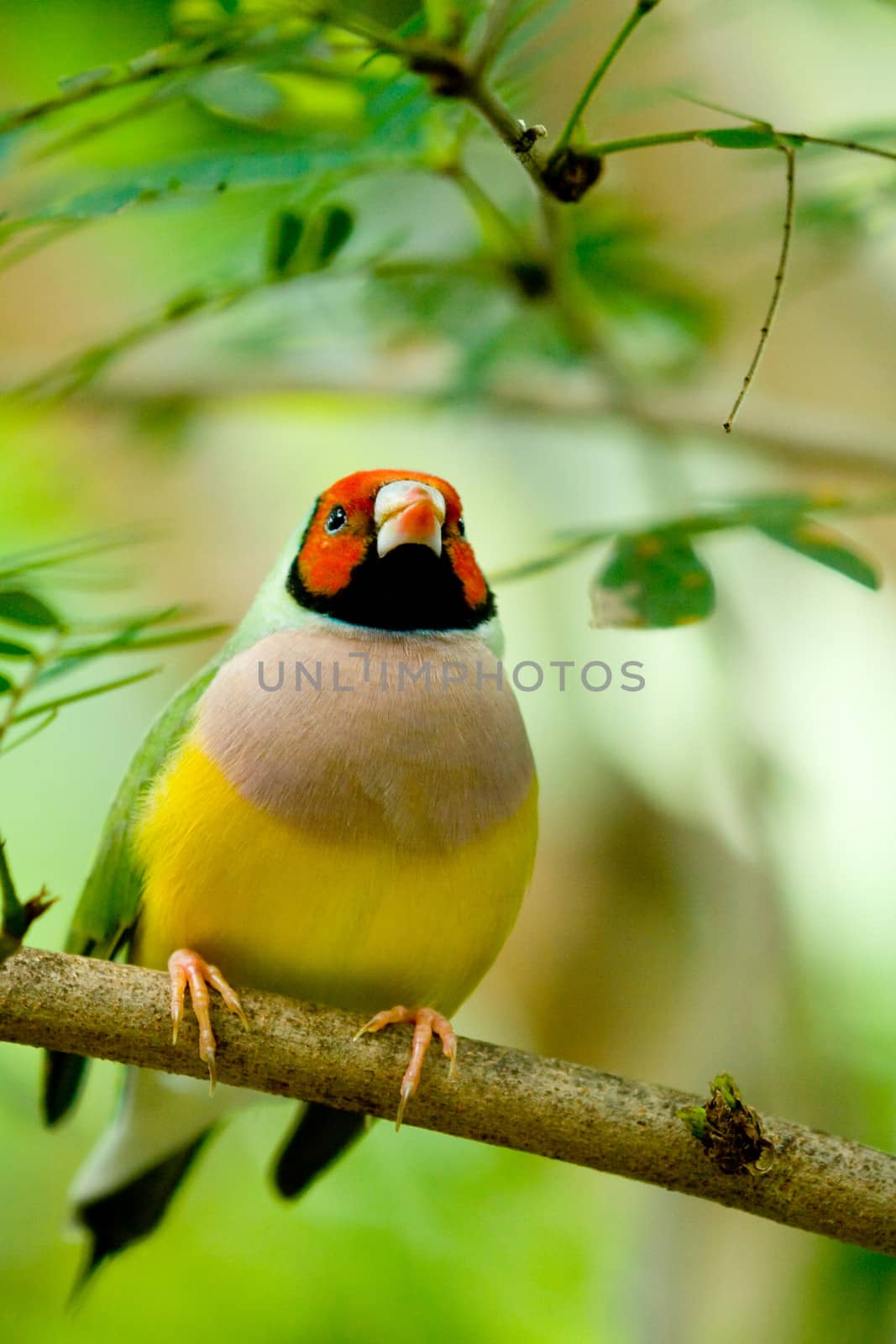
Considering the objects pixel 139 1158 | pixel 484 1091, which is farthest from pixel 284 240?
pixel 139 1158

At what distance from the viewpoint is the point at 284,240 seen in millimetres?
2436

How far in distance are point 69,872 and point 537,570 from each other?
2948 mm

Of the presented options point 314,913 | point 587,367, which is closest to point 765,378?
point 587,367

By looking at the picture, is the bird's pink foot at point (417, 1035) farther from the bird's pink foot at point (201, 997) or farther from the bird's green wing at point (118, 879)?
the bird's green wing at point (118, 879)

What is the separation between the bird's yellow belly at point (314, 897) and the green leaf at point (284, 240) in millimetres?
918

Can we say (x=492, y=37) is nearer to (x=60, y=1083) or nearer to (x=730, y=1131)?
(x=730, y=1131)

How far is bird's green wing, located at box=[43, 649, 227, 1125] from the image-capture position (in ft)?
8.12

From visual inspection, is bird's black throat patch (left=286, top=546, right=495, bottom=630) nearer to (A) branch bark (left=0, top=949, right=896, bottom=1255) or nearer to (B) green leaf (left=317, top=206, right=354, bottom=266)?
(B) green leaf (left=317, top=206, right=354, bottom=266)

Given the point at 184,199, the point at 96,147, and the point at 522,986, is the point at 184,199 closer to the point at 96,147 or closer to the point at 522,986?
the point at 96,147

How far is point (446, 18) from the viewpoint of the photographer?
80.4 inches

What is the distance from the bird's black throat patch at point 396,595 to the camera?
2578mm

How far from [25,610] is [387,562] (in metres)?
0.88

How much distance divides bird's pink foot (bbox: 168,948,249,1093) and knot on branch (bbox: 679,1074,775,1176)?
728mm

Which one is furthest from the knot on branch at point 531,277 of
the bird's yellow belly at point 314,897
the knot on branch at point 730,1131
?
the knot on branch at point 730,1131
